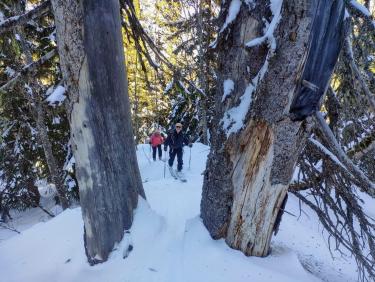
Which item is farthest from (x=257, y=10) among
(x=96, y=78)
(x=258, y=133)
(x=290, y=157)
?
(x=96, y=78)

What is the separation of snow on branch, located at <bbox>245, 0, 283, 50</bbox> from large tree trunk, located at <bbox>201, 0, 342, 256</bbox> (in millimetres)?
21

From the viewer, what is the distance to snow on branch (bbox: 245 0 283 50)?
222cm

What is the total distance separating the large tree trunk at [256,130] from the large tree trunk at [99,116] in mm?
932

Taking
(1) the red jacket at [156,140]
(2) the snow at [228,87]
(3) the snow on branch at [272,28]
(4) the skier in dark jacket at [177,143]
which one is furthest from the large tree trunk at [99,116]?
(1) the red jacket at [156,140]

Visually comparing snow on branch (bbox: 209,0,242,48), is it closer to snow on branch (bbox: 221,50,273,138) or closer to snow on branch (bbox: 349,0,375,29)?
A: snow on branch (bbox: 221,50,273,138)

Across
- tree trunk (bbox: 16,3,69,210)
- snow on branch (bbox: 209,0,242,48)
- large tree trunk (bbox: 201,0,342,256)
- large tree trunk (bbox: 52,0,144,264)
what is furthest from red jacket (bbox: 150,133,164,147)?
snow on branch (bbox: 209,0,242,48)

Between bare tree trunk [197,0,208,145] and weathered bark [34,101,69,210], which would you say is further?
bare tree trunk [197,0,208,145]

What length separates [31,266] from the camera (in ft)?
12.1

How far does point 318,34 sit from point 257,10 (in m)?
0.57

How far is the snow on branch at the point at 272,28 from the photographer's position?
2.22 m

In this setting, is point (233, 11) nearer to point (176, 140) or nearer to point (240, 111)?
point (240, 111)

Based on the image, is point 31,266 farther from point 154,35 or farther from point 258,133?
point 154,35

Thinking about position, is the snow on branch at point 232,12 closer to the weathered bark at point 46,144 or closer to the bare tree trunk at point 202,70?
the bare tree trunk at point 202,70

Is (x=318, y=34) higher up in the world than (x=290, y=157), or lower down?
higher up
